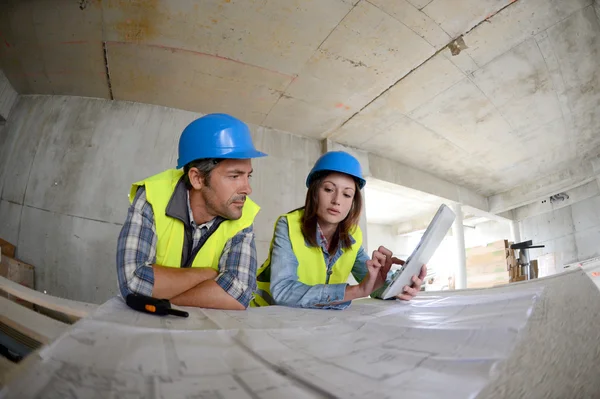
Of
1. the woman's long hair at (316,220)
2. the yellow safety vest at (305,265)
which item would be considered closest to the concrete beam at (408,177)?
the woman's long hair at (316,220)

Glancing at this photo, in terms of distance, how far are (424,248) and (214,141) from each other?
109 cm

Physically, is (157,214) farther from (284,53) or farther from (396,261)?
(284,53)

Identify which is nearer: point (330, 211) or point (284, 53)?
point (330, 211)

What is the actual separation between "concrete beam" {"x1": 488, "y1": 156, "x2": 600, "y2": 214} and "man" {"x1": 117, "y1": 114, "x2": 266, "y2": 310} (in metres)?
9.16

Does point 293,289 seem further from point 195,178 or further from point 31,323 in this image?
point 31,323

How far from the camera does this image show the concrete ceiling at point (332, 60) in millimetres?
3223

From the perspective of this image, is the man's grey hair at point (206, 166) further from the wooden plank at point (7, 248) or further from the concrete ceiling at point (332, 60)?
the wooden plank at point (7, 248)

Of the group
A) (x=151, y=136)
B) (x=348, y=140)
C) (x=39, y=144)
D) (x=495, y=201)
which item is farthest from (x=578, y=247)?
(x=39, y=144)

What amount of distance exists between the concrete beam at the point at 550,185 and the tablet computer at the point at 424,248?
28.2 ft

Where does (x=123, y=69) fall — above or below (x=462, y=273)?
above

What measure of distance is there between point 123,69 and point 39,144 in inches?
65.5

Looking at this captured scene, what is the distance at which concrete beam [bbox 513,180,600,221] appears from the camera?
847 cm

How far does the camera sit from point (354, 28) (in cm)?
336

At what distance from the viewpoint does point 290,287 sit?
4.78ft
